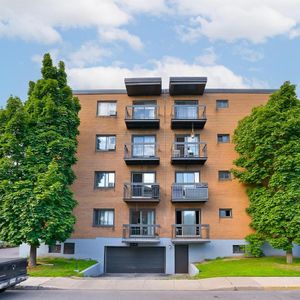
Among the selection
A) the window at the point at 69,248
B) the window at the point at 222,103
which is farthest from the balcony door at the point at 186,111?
the window at the point at 69,248

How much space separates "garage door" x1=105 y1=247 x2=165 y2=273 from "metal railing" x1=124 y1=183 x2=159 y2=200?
3480 mm

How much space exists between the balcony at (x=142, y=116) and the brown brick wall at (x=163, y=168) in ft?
1.93

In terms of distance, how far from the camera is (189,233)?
22281mm

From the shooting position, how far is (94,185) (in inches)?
942

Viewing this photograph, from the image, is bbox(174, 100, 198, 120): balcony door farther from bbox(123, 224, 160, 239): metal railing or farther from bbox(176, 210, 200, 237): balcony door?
bbox(123, 224, 160, 239): metal railing

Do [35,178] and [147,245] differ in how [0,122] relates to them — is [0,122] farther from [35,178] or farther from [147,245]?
[147,245]

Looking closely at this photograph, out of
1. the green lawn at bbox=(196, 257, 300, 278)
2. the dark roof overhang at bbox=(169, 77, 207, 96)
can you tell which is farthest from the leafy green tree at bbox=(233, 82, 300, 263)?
the dark roof overhang at bbox=(169, 77, 207, 96)

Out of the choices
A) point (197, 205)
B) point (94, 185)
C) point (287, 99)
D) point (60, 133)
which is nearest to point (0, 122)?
point (60, 133)

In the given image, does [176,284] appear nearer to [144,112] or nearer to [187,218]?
[187,218]

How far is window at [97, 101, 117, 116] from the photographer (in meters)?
25.1

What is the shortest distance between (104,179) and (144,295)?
43.1 feet

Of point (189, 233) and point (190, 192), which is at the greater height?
point (190, 192)

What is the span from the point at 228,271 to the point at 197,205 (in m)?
6.91

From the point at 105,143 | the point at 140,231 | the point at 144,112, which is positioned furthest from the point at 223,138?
the point at 140,231
